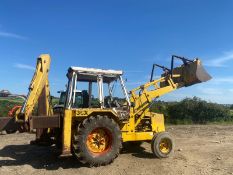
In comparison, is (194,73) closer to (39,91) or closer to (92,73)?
(92,73)

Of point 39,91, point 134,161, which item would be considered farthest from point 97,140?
point 39,91

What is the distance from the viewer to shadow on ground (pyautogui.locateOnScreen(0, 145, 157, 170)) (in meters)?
9.98

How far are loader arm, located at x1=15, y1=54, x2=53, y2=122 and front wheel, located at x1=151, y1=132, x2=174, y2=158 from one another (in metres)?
3.35

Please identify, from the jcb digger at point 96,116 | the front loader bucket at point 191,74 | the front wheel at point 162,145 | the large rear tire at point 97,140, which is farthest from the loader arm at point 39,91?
the front loader bucket at point 191,74

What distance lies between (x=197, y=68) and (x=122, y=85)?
268 centimetres

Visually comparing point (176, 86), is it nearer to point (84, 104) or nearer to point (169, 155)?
point (169, 155)

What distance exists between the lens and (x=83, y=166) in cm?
973

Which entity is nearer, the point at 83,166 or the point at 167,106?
the point at 83,166

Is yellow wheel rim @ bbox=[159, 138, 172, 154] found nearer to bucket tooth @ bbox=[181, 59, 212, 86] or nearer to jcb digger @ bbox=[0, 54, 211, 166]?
jcb digger @ bbox=[0, 54, 211, 166]

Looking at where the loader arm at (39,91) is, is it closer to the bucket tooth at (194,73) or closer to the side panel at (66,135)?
the side panel at (66,135)

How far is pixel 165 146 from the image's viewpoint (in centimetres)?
1119

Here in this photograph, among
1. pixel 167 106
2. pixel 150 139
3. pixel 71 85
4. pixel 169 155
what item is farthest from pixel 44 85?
pixel 167 106

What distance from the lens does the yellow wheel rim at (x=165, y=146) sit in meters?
11.1

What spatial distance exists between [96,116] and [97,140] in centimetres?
68
